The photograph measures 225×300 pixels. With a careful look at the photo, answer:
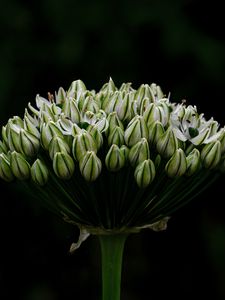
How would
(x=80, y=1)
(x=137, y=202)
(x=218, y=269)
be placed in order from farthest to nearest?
1. (x=218, y=269)
2. (x=80, y=1)
3. (x=137, y=202)

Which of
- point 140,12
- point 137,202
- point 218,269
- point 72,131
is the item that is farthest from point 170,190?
point 218,269

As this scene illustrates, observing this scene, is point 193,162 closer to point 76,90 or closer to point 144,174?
point 144,174

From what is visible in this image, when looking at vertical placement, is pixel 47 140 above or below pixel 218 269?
above

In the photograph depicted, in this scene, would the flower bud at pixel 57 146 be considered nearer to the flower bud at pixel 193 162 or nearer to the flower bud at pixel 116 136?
the flower bud at pixel 116 136

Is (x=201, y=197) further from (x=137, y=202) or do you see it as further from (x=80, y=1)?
(x=137, y=202)

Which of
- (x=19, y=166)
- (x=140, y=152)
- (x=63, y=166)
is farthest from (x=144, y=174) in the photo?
(x=19, y=166)

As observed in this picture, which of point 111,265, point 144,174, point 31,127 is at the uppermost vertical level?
point 31,127
